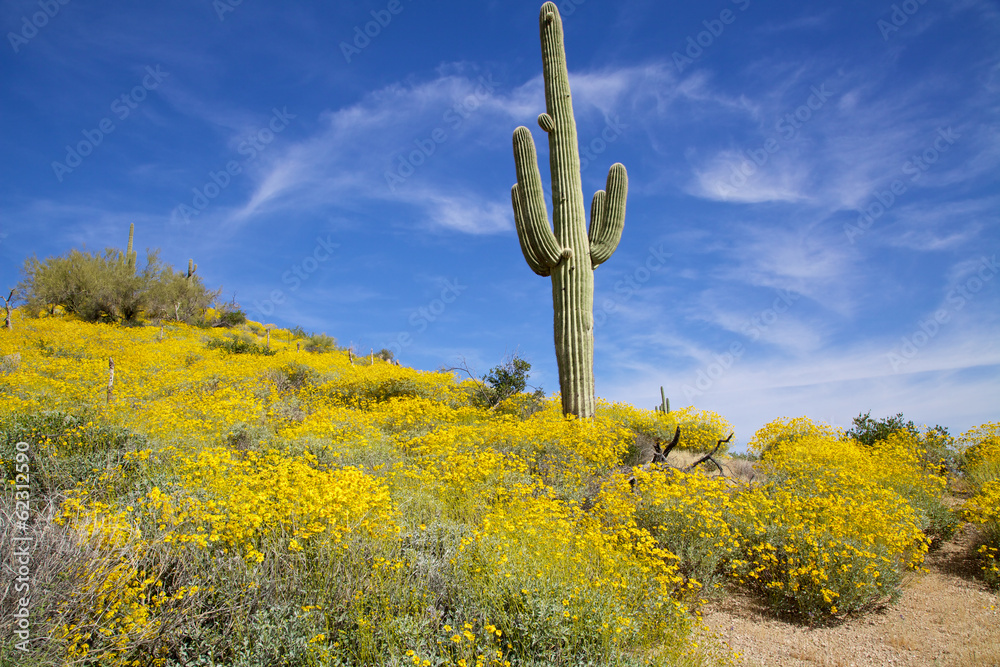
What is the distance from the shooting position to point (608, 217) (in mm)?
11422

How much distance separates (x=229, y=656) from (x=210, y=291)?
97.6 feet

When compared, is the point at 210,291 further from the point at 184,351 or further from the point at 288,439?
the point at 288,439

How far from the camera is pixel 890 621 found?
198 inches

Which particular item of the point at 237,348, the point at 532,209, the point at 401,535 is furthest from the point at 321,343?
the point at 401,535

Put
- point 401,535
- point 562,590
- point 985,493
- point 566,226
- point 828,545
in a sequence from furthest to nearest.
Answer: point 566,226 < point 985,493 < point 828,545 < point 401,535 < point 562,590

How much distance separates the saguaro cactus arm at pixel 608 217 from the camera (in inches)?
445

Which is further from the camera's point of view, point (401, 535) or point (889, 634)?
point (889, 634)

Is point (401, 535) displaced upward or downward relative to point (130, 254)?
downward

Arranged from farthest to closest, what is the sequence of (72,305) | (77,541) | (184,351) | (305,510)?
(72,305) < (184,351) < (305,510) < (77,541)

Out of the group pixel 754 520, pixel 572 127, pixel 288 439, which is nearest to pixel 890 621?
pixel 754 520

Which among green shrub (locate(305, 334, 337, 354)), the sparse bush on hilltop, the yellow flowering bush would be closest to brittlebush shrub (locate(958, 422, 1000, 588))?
the yellow flowering bush

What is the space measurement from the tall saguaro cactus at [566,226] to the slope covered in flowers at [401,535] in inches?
48.4

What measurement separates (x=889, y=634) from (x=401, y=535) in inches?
180

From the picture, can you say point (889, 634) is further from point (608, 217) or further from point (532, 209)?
point (608, 217)
